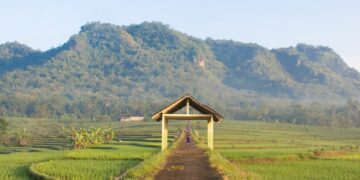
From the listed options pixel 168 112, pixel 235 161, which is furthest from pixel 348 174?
pixel 168 112

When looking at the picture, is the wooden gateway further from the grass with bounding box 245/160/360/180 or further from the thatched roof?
the grass with bounding box 245/160/360/180

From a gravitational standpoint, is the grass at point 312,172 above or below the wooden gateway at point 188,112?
below

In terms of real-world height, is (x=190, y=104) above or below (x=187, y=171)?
above

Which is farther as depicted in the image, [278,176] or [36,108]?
[36,108]

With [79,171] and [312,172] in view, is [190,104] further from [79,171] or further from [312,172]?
[79,171]

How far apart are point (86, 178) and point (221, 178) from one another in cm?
466

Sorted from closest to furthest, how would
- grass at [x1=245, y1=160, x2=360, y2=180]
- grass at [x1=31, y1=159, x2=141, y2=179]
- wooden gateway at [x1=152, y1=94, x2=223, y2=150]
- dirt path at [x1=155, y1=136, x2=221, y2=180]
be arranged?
dirt path at [x1=155, y1=136, x2=221, y2=180]
grass at [x1=31, y1=159, x2=141, y2=179]
grass at [x1=245, y1=160, x2=360, y2=180]
wooden gateway at [x1=152, y1=94, x2=223, y2=150]

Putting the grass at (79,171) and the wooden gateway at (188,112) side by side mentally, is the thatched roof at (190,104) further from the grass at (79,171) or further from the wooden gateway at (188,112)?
the grass at (79,171)

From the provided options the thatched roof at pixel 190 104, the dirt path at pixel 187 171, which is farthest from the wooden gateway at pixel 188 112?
the dirt path at pixel 187 171

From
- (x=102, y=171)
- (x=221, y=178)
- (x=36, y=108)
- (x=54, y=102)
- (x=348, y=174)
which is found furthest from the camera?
(x=54, y=102)

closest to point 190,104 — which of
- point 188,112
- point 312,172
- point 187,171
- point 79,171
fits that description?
point 188,112

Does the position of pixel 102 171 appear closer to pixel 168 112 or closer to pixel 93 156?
pixel 93 156

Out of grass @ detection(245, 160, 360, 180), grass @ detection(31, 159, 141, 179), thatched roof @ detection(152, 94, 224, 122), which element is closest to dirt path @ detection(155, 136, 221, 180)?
grass @ detection(31, 159, 141, 179)

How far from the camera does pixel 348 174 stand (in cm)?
2106
